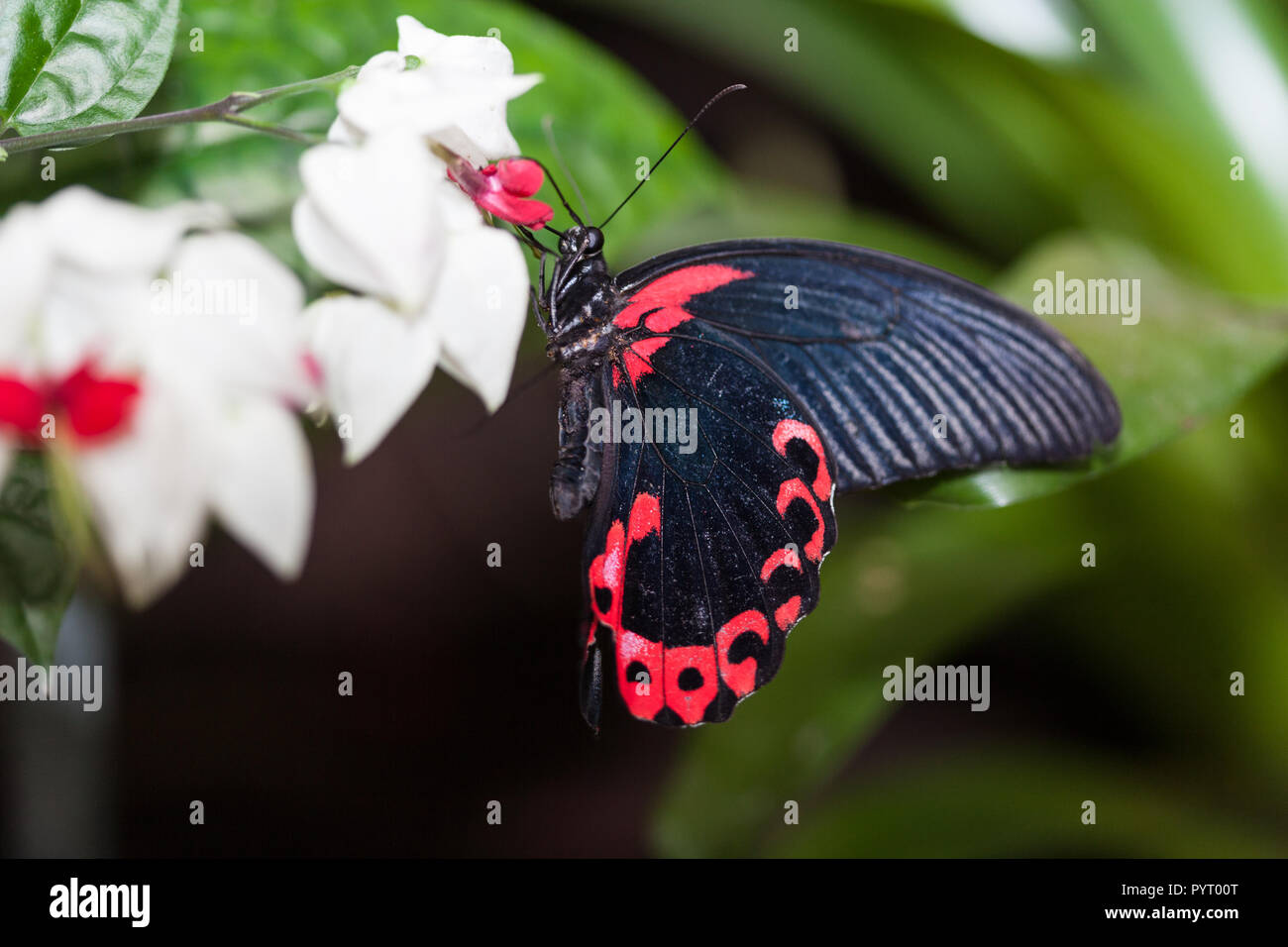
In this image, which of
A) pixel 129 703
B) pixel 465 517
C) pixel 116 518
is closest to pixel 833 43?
pixel 465 517

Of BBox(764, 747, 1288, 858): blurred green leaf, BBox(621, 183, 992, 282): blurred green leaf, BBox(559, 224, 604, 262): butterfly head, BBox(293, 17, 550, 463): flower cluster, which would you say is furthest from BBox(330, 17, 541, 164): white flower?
BBox(764, 747, 1288, 858): blurred green leaf

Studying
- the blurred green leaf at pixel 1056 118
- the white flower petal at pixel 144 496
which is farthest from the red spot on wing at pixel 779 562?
the blurred green leaf at pixel 1056 118

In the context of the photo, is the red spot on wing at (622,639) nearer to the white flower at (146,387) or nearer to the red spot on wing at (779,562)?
the red spot on wing at (779,562)

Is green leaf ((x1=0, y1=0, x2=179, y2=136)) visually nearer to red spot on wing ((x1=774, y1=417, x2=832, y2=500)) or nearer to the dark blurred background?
the dark blurred background
